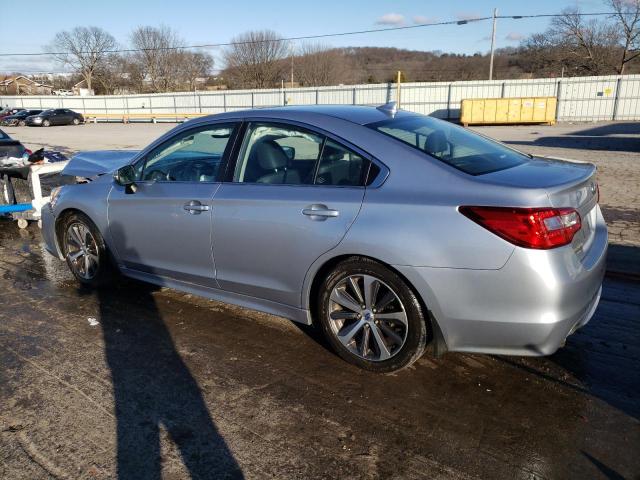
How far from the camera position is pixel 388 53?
286 feet

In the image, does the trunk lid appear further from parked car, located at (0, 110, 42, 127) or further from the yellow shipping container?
parked car, located at (0, 110, 42, 127)

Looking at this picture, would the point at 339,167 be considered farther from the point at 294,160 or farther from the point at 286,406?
the point at 286,406

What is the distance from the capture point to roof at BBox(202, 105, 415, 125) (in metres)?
3.58

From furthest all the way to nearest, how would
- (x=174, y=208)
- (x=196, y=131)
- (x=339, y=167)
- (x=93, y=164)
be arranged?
(x=93, y=164)
(x=196, y=131)
(x=174, y=208)
(x=339, y=167)

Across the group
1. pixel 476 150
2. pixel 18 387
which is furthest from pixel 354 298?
pixel 18 387

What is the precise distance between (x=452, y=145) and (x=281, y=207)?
1.23 m

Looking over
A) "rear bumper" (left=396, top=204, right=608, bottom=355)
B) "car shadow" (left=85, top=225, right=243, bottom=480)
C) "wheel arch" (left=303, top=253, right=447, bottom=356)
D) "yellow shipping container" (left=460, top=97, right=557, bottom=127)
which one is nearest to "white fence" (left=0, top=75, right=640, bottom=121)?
"yellow shipping container" (left=460, top=97, right=557, bottom=127)

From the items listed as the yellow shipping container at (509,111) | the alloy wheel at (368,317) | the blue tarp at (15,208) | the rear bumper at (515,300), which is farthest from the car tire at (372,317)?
the yellow shipping container at (509,111)

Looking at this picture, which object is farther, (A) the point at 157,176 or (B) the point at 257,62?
(B) the point at 257,62

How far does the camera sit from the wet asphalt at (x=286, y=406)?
258 centimetres

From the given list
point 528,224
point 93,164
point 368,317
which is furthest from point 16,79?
point 528,224

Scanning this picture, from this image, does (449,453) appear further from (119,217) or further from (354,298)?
(119,217)

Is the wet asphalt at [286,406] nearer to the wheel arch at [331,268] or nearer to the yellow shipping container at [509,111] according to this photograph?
the wheel arch at [331,268]

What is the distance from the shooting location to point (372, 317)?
10.8ft
